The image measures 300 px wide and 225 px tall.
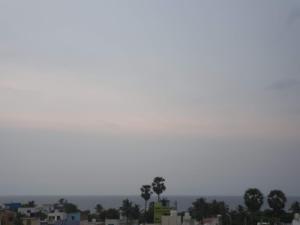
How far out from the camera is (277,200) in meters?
65.8

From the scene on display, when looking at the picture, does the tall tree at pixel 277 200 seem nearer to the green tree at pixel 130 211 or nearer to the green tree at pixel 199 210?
the green tree at pixel 199 210

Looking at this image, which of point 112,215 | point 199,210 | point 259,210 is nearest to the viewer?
point 259,210

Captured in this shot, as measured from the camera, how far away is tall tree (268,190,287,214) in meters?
65.0

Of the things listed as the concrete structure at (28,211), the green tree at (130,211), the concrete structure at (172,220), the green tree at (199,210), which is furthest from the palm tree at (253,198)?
the concrete structure at (28,211)

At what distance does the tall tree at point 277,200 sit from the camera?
65.0 metres

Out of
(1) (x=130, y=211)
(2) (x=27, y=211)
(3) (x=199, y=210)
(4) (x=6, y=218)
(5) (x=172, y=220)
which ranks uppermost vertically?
(3) (x=199, y=210)

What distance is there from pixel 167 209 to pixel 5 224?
2030cm

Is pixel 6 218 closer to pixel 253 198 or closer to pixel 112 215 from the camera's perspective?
pixel 112 215

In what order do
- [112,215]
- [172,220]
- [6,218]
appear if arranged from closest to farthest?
[172,220] → [6,218] → [112,215]

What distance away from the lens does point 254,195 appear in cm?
6444

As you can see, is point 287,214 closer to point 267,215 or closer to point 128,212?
point 267,215

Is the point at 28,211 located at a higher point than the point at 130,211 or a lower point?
lower

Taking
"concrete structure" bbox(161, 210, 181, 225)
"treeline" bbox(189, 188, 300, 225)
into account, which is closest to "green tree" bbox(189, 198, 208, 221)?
"treeline" bbox(189, 188, 300, 225)

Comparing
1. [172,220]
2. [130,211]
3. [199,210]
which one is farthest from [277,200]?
[130,211]
